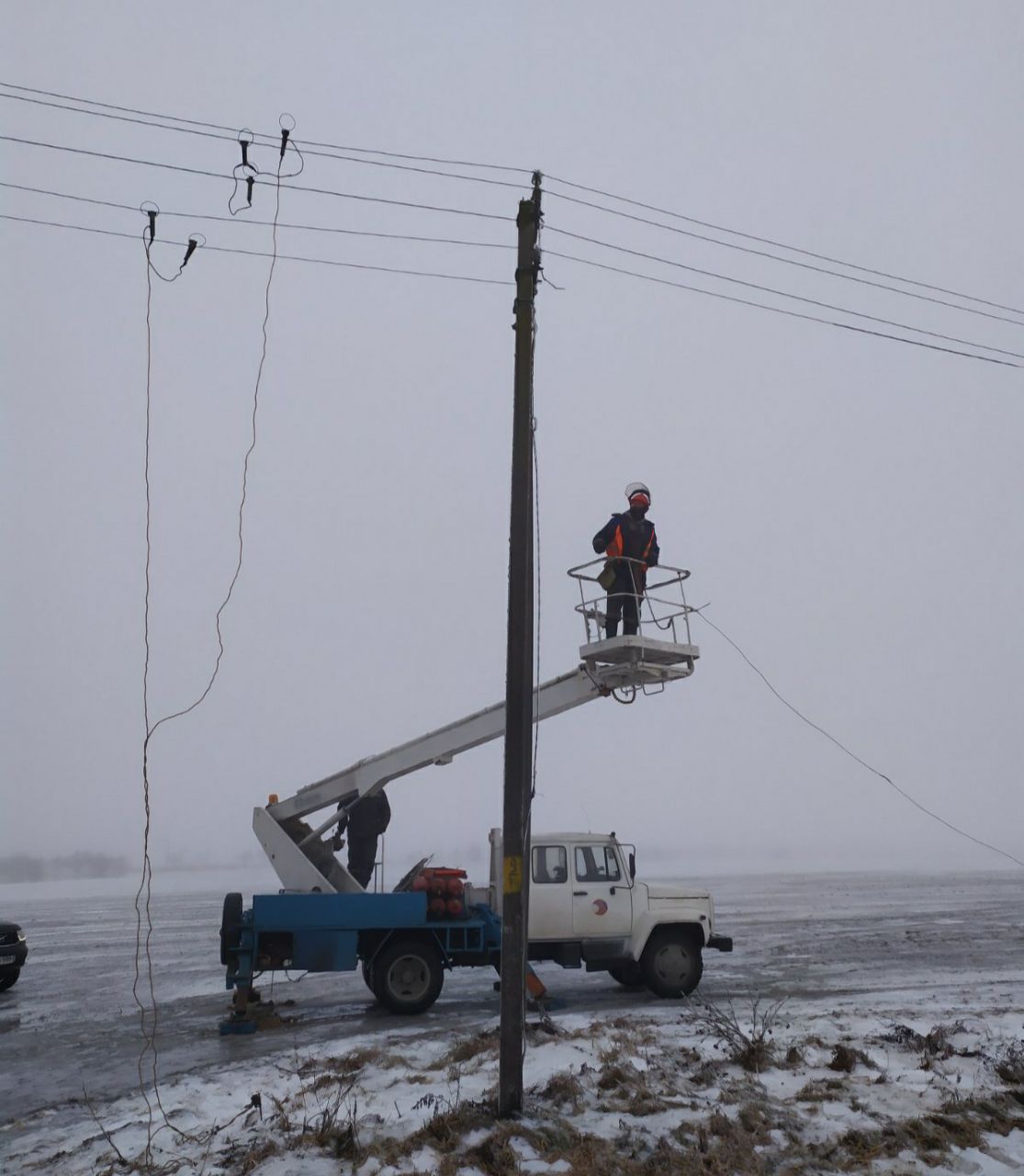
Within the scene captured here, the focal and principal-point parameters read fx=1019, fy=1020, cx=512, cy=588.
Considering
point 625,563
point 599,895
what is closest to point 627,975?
point 599,895

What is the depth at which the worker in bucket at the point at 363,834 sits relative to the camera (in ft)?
46.7

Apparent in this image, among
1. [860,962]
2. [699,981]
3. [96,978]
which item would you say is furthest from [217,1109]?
[860,962]

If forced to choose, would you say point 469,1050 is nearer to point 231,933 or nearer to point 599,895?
point 231,933

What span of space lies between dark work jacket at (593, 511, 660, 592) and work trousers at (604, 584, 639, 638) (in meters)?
0.12

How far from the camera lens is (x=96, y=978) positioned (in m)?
17.0

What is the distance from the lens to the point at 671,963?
1422 cm

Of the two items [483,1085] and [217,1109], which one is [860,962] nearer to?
[483,1085]

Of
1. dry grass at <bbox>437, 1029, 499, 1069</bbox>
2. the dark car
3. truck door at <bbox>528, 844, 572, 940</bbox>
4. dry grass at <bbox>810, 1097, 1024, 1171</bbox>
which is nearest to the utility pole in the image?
dry grass at <bbox>437, 1029, 499, 1069</bbox>

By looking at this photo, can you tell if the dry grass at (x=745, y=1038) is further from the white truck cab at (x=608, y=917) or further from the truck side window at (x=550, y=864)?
the truck side window at (x=550, y=864)

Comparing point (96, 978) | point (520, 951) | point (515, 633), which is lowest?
point (96, 978)

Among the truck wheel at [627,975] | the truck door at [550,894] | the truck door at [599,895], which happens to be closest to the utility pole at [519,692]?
the truck door at [550,894]

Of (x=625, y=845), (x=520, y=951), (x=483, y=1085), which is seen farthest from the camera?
(x=625, y=845)

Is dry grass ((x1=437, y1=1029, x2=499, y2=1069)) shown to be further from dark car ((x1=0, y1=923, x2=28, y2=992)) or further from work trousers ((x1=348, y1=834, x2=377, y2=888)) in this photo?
dark car ((x1=0, y1=923, x2=28, y2=992))

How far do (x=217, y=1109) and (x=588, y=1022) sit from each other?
4.75 metres
